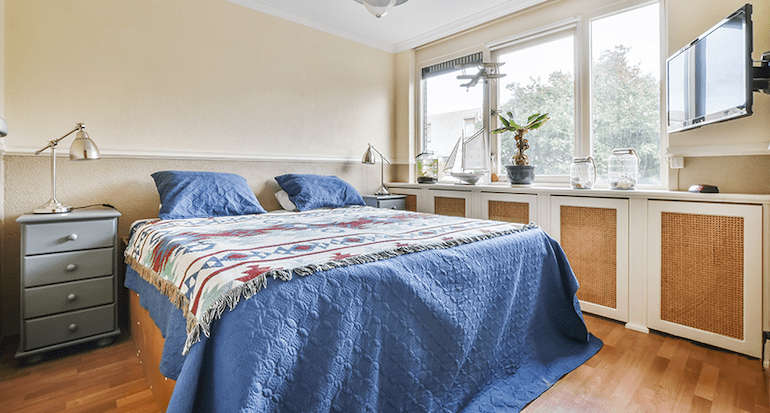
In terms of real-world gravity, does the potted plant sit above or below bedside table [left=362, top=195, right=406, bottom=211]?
above

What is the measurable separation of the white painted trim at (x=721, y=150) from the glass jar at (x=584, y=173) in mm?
442

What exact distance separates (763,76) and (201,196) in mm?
3112

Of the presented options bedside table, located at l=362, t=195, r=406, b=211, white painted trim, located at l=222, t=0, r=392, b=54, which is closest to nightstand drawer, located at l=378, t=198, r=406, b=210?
bedside table, located at l=362, t=195, r=406, b=211

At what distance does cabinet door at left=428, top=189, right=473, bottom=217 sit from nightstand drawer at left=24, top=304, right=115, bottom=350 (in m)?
2.57

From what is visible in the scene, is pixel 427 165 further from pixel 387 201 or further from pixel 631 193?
pixel 631 193

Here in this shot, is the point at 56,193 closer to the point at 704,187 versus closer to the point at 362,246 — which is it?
the point at 362,246

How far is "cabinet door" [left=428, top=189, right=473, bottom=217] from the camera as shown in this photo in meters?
3.36

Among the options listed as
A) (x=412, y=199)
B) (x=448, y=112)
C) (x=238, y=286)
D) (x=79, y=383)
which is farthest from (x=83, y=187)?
(x=448, y=112)

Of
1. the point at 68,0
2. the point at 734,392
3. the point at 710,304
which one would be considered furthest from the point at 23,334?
the point at 710,304

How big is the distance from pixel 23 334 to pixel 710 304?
11.9ft

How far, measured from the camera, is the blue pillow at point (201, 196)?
2.39m

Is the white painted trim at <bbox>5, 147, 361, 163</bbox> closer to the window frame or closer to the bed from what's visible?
the bed

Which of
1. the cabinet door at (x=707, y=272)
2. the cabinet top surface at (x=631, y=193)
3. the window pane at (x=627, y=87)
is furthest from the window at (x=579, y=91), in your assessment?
the cabinet door at (x=707, y=272)

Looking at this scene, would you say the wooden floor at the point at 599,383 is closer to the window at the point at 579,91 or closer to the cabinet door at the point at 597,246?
the cabinet door at the point at 597,246
